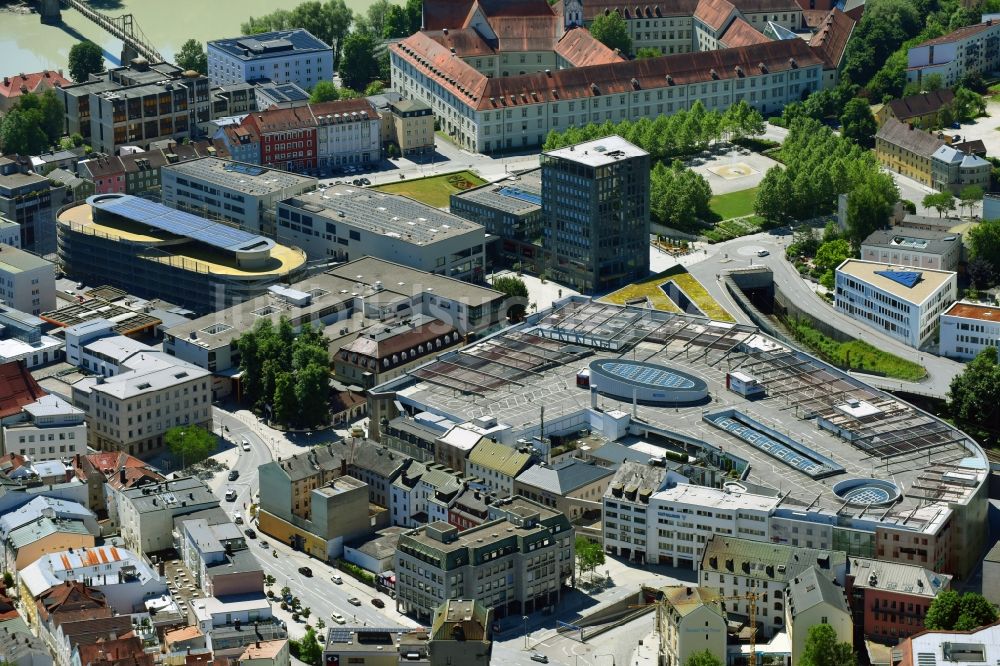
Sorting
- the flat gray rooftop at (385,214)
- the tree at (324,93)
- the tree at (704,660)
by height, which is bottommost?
the tree at (704,660)

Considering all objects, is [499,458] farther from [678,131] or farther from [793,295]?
[678,131]

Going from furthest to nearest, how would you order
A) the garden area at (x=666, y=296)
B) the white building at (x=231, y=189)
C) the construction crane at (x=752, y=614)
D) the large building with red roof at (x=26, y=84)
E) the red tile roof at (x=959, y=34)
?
the red tile roof at (x=959, y=34) → the large building with red roof at (x=26, y=84) → the white building at (x=231, y=189) → the garden area at (x=666, y=296) → the construction crane at (x=752, y=614)

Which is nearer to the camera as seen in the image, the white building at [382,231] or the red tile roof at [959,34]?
the white building at [382,231]

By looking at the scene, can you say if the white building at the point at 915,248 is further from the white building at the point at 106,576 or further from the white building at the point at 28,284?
the white building at the point at 106,576

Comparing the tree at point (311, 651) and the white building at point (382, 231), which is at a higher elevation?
the white building at point (382, 231)

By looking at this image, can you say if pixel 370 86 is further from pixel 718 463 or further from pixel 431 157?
pixel 718 463

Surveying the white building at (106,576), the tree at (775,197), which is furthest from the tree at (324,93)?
the white building at (106,576)

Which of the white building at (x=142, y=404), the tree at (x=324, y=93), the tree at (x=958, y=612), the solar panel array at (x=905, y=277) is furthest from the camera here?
the tree at (x=324, y=93)

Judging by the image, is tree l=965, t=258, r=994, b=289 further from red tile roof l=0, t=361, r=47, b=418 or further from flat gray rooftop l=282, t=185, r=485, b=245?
red tile roof l=0, t=361, r=47, b=418
